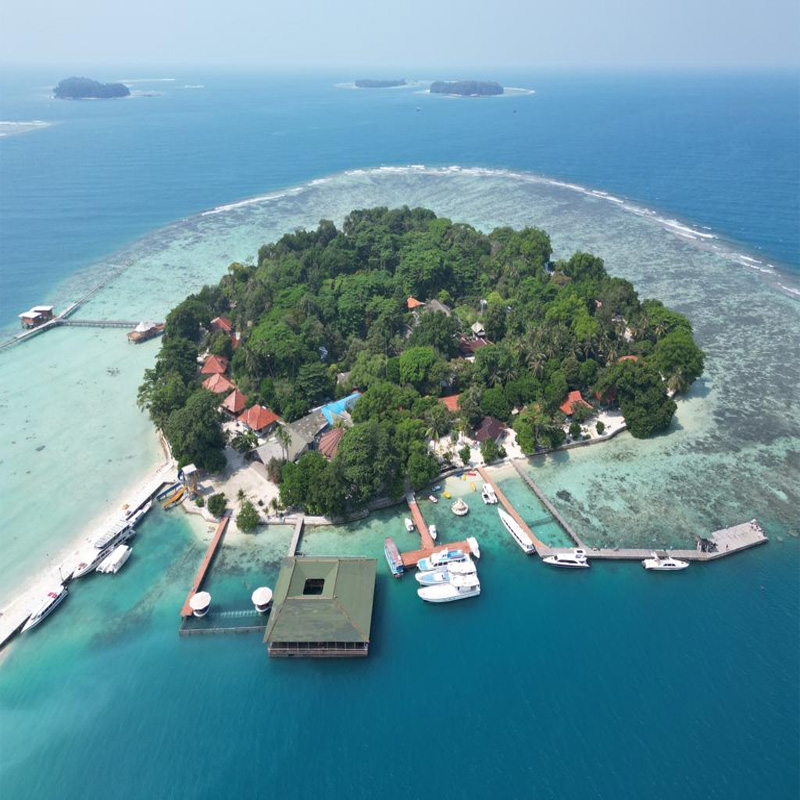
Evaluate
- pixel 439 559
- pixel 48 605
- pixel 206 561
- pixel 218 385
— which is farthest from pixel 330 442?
pixel 48 605

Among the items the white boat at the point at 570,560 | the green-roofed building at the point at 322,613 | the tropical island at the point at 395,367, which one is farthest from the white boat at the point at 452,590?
the tropical island at the point at 395,367

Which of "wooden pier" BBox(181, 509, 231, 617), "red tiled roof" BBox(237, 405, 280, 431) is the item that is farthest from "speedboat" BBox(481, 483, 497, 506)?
"red tiled roof" BBox(237, 405, 280, 431)

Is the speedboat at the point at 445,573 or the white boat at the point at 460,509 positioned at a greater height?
the speedboat at the point at 445,573

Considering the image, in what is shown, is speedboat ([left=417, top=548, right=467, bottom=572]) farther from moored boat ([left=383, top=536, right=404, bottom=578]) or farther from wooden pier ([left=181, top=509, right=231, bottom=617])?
wooden pier ([left=181, top=509, right=231, bottom=617])

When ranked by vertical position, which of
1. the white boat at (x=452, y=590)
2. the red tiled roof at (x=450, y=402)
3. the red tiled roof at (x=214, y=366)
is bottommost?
the red tiled roof at (x=214, y=366)

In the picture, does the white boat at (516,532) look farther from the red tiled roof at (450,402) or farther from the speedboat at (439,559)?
→ the red tiled roof at (450,402)

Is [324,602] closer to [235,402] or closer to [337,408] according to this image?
[337,408]
